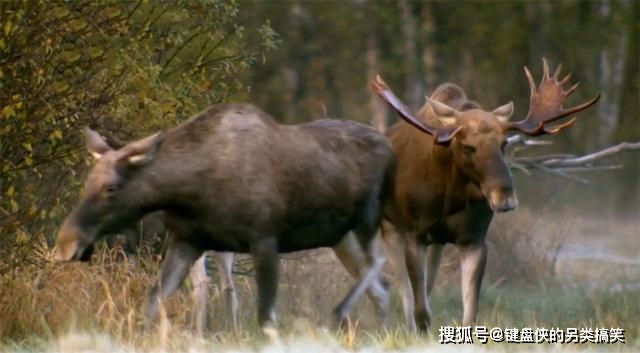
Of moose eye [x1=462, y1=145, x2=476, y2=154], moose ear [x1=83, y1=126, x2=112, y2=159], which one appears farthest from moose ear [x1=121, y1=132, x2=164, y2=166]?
moose eye [x1=462, y1=145, x2=476, y2=154]

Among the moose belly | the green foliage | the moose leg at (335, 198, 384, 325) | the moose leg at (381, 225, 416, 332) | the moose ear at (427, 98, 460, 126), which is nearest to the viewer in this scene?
the moose belly

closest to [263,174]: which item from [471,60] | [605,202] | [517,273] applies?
[517,273]

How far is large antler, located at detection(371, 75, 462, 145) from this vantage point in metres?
12.4

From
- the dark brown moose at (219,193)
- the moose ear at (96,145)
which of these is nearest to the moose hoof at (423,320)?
the dark brown moose at (219,193)

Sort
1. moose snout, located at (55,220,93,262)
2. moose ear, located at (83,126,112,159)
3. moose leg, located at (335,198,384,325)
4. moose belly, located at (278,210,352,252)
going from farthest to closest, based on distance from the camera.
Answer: moose leg, located at (335,198,384,325) < moose belly, located at (278,210,352,252) < moose ear, located at (83,126,112,159) < moose snout, located at (55,220,93,262)

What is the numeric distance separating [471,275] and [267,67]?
3075cm

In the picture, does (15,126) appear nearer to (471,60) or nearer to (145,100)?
(145,100)

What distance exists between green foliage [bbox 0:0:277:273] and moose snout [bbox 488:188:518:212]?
8.15 feet

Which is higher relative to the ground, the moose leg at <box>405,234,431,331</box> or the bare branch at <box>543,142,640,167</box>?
the bare branch at <box>543,142,640,167</box>

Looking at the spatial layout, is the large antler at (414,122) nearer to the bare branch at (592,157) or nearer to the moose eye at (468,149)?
the moose eye at (468,149)

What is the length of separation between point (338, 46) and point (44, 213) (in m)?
34.1

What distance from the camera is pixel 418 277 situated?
42.8ft

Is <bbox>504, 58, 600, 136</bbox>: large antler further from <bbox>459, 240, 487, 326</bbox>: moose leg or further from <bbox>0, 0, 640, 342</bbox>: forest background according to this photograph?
<bbox>0, 0, 640, 342</bbox>: forest background

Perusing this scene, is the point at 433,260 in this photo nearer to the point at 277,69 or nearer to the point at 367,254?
the point at 367,254
